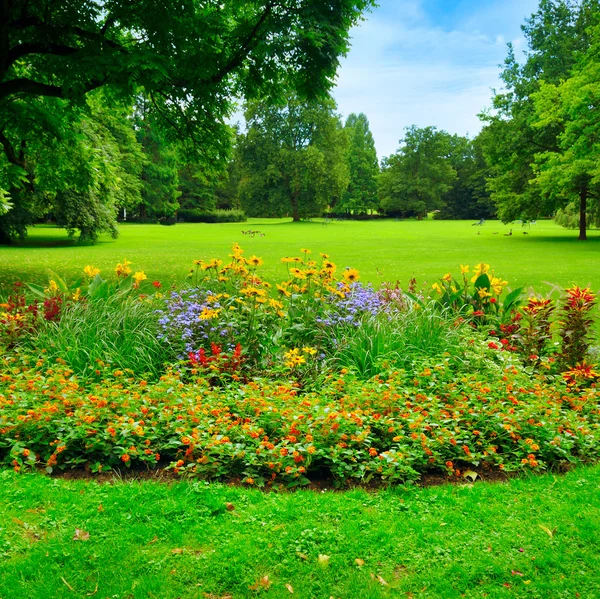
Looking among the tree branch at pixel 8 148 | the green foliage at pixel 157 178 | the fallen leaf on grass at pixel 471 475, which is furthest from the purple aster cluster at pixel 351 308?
the green foliage at pixel 157 178

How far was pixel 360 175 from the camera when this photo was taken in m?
76.9

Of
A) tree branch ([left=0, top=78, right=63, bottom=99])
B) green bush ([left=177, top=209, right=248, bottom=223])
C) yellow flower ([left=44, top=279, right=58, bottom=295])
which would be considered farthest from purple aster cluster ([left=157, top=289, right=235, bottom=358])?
green bush ([left=177, top=209, right=248, bottom=223])

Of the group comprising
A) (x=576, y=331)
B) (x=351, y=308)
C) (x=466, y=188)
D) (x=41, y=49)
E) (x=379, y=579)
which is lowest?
(x=379, y=579)

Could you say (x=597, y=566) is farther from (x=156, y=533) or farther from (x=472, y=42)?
(x=472, y=42)

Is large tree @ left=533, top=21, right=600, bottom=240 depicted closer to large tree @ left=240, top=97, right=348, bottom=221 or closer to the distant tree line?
the distant tree line

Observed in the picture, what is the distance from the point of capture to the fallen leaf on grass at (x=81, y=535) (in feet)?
9.22

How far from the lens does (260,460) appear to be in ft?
11.7

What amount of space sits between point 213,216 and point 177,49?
4898cm

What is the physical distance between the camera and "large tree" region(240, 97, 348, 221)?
5384 centimetres

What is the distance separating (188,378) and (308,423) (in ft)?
5.69

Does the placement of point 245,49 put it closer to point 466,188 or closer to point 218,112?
point 218,112

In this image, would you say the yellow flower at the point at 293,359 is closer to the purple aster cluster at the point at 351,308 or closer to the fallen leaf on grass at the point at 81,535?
the purple aster cluster at the point at 351,308

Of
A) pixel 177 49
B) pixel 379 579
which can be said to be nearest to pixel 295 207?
pixel 177 49

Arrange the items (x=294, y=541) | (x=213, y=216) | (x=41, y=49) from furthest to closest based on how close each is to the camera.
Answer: (x=213, y=216) → (x=41, y=49) → (x=294, y=541)
